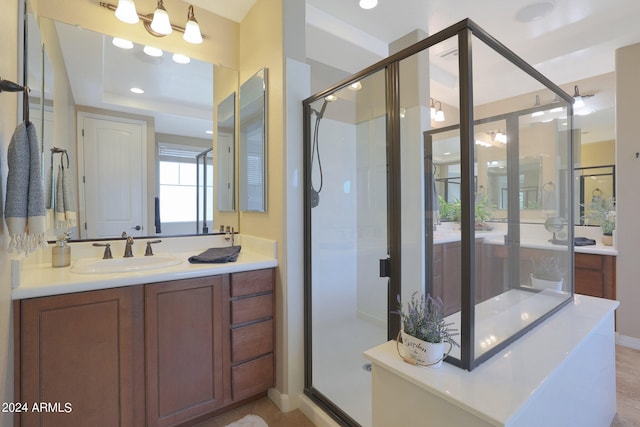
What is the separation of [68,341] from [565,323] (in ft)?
7.97

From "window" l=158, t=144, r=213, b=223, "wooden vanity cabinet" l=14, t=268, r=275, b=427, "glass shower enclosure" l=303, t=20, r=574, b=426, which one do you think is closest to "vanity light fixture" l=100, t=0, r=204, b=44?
"window" l=158, t=144, r=213, b=223

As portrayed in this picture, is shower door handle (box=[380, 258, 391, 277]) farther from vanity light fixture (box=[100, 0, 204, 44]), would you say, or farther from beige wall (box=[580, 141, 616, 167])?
beige wall (box=[580, 141, 616, 167])

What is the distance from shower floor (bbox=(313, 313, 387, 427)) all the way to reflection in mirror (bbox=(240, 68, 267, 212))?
1.05 metres

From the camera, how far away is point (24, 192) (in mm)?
1144

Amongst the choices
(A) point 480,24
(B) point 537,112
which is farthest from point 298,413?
(A) point 480,24

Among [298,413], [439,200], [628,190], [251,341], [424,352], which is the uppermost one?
[628,190]

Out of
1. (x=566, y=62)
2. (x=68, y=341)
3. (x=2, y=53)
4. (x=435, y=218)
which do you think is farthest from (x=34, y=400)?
(x=566, y=62)

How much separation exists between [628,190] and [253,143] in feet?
10.9

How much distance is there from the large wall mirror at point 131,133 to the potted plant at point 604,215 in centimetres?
378

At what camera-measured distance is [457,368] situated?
3.73 ft

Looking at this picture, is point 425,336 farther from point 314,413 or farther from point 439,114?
point 439,114

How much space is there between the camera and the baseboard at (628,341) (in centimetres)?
266

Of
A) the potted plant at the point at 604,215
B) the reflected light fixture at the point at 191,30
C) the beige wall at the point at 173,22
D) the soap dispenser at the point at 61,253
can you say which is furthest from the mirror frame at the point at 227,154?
the potted plant at the point at 604,215

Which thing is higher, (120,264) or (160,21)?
(160,21)
